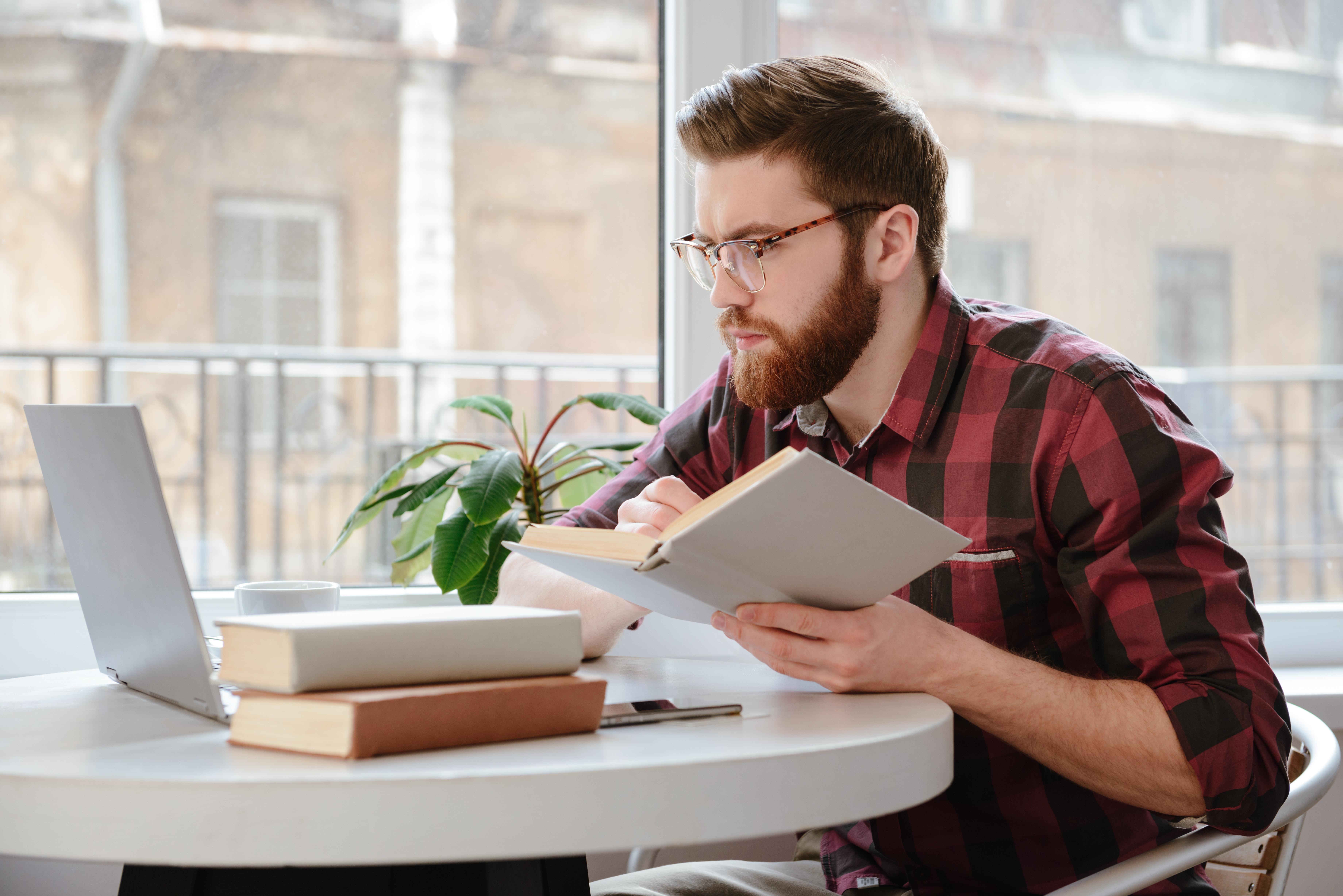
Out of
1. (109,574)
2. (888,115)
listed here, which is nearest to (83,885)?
(109,574)

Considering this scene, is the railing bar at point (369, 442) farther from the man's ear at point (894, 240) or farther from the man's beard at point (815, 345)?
the man's ear at point (894, 240)

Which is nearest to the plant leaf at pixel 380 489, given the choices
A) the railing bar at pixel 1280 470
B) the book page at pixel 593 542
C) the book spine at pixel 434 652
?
the book page at pixel 593 542

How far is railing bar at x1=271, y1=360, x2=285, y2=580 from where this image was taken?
216 cm

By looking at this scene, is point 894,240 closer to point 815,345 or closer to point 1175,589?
point 815,345

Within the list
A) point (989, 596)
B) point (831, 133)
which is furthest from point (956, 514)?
point (831, 133)

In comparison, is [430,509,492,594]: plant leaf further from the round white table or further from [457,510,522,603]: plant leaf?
the round white table

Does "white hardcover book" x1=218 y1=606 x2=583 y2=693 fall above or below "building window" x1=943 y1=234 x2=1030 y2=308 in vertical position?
below

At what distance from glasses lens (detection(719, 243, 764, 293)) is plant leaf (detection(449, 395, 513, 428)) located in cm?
61

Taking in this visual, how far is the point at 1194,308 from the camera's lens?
2314mm

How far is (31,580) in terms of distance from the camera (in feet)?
6.87

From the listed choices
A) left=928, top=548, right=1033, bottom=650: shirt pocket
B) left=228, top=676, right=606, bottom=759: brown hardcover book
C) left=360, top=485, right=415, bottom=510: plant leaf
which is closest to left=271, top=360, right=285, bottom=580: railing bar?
left=360, top=485, right=415, bottom=510: plant leaf

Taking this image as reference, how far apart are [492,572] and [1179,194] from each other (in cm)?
156

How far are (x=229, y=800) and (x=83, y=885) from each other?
140 centimetres

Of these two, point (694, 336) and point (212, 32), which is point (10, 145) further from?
point (694, 336)
